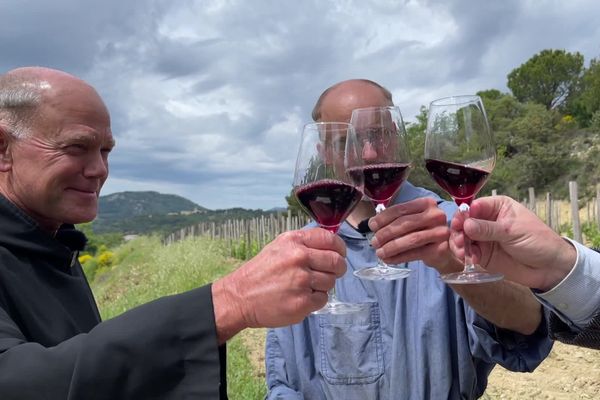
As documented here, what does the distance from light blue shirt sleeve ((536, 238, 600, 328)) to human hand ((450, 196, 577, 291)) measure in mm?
23

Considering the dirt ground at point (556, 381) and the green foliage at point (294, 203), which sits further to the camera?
the dirt ground at point (556, 381)

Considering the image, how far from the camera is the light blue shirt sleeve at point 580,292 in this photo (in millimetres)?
1825

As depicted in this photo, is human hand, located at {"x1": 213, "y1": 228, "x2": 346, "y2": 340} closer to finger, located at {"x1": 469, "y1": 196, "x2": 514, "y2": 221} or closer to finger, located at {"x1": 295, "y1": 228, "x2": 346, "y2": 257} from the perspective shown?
finger, located at {"x1": 295, "y1": 228, "x2": 346, "y2": 257}

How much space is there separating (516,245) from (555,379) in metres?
5.85

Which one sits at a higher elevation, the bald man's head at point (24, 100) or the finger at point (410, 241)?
the bald man's head at point (24, 100)

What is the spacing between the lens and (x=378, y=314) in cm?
242

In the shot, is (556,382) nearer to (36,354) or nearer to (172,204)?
(36,354)

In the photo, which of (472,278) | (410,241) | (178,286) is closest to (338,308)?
(410,241)

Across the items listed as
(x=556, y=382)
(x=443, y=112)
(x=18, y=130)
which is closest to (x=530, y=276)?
(x=443, y=112)

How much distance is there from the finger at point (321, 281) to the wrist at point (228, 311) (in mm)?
170

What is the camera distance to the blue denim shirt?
2.22 m

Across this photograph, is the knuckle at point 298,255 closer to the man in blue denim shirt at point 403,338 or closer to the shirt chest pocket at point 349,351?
the shirt chest pocket at point 349,351

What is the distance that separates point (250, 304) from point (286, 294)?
0.08m

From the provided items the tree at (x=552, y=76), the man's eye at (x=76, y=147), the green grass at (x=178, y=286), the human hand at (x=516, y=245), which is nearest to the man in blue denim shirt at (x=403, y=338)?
the human hand at (x=516, y=245)
